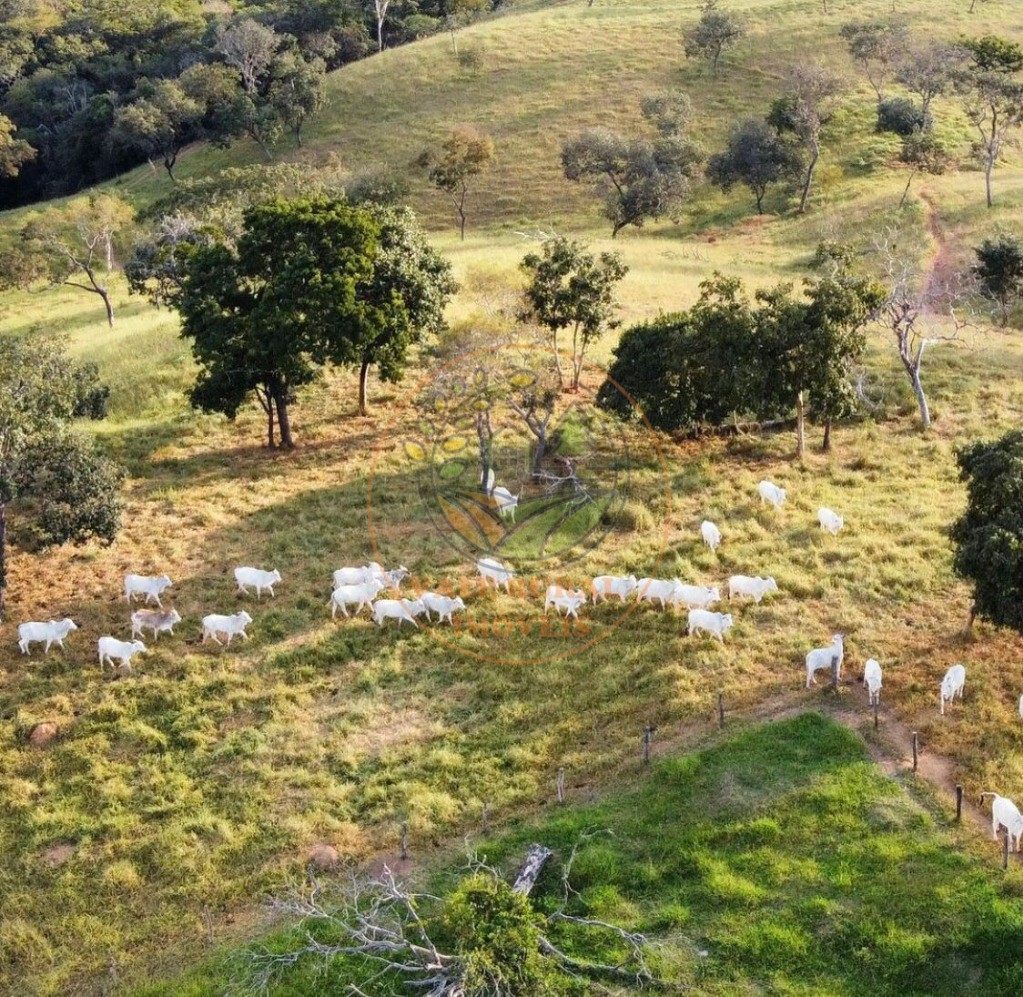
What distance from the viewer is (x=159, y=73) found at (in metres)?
106

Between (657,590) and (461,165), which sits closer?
(657,590)

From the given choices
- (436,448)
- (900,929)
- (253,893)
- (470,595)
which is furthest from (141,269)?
(900,929)

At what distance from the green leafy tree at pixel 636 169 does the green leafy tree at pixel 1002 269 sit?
21.9 metres

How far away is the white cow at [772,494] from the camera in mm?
34719

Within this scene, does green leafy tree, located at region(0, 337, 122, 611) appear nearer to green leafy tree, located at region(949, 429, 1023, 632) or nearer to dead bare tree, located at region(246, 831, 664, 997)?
dead bare tree, located at region(246, 831, 664, 997)

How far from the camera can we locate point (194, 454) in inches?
1622

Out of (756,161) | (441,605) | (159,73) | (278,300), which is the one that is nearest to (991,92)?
(756,161)

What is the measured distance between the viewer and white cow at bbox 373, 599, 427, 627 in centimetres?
2959

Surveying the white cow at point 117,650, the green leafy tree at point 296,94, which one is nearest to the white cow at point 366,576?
the white cow at point 117,650

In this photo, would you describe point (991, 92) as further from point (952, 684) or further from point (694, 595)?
point (952, 684)

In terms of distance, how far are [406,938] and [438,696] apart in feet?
27.5

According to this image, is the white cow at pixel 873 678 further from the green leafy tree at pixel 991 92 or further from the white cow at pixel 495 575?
the green leafy tree at pixel 991 92
